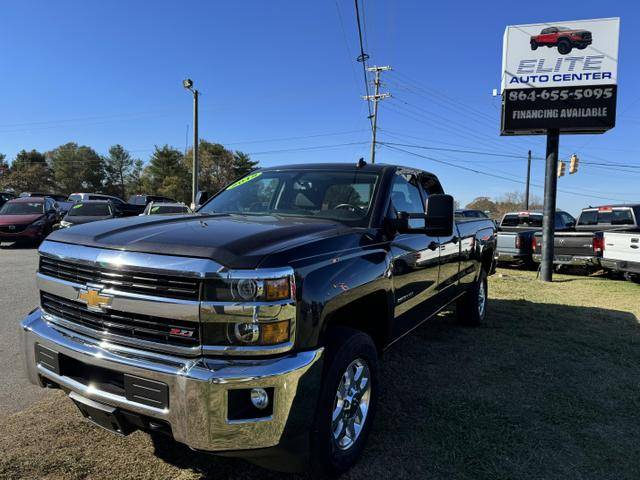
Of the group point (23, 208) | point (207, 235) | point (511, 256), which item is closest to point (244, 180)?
point (207, 235)

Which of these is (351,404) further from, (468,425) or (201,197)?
(201,197)

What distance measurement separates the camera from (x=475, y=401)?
384 centimetres

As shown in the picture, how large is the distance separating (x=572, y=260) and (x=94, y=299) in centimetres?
→ 1240

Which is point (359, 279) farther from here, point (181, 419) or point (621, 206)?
point (621, 206)

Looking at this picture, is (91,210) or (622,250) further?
(91,210)

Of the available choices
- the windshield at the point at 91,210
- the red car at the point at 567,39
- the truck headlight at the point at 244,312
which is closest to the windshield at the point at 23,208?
the windshield at the point at 91,210

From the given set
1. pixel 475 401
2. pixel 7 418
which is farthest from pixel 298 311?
pixel 7 418

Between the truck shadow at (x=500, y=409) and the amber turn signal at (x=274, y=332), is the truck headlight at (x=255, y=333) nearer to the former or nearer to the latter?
the amber turn signal at (x=274, y=332)

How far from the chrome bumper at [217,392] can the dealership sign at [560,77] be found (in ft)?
38.8

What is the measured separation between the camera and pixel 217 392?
2064 millimetres

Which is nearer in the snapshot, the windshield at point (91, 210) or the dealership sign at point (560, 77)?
the dealership sign at point (560, 77)

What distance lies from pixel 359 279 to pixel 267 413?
1.01 meters

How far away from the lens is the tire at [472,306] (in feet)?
20.1

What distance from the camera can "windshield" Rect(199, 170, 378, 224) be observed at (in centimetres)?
356
